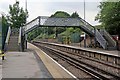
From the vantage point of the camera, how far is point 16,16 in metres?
56.8

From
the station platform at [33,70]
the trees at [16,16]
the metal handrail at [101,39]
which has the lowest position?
the station platform at [33,70]

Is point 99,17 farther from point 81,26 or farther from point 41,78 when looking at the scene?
point 41,78

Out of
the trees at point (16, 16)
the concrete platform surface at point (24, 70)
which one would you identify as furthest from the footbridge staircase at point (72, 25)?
the concrete platform surface at point (24, 70)

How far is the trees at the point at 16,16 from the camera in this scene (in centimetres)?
5608

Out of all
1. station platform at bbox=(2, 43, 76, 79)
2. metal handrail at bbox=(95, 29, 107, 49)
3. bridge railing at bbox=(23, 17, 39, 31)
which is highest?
bridge railing at bbox=(23, 17, 39, 31)

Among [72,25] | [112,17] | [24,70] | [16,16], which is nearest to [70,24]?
[72,25]

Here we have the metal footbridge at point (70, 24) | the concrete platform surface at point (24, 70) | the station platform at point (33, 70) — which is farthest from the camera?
the metal footbridge at point (70, 24)

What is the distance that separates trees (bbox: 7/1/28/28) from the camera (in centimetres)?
5608

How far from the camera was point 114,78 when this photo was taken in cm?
1279

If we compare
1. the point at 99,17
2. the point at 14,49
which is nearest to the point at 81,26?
the point at 99,17

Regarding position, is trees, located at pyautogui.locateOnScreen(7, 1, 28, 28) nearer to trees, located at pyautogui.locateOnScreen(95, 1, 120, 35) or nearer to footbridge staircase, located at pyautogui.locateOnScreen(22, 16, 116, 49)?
footbridge staircase, located at pyautogui.locateOnScreen(22, 16, 116, 49)

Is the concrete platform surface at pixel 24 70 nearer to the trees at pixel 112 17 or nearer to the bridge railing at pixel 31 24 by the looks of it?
the bridge railing at pixel 31 24

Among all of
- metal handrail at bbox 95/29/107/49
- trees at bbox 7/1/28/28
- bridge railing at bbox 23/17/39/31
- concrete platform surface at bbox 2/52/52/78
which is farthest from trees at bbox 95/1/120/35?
concrete platform surface at bbox 2/52/52/78

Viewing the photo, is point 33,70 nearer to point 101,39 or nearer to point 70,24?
point 101,39
